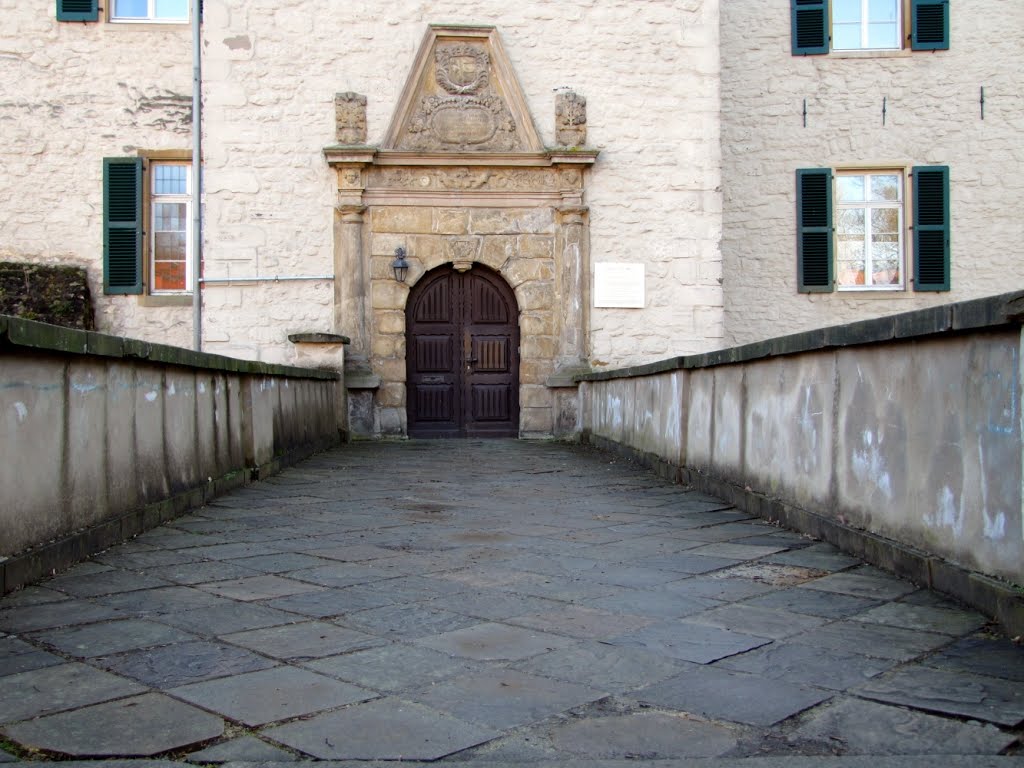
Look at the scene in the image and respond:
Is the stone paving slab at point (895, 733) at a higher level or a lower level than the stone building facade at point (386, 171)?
lower

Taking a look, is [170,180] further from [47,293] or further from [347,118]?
[347,118]

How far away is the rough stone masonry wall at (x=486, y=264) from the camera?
43.0ft

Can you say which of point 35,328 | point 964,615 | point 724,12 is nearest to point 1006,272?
point 724,12

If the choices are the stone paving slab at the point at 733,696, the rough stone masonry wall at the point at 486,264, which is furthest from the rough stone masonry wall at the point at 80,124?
the stone paving slab at the point at 733,696

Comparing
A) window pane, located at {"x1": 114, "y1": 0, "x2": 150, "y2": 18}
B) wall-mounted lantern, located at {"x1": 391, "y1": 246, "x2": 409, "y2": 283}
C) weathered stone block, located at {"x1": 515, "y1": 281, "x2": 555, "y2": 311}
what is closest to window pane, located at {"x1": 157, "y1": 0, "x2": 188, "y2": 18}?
window pane, located at {"x1": 114, "y1": 0, "x2": 150, "y2": 18}

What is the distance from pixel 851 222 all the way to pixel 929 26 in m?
2.84

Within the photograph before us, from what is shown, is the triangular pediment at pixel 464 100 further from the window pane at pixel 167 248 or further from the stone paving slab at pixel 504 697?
the stone paving slab at pixel 504 697

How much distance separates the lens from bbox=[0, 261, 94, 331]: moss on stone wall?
12633 millimetres

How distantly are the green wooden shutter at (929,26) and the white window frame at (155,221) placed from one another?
10.00 meters

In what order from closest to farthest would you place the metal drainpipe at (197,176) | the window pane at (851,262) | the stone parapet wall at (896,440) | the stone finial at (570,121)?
the stone parapet wall at (896,440) → the metal drainpipe at (197,176) → the stone finial at (570,121) → the window pane at (851,262)

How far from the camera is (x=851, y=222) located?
1420 cm

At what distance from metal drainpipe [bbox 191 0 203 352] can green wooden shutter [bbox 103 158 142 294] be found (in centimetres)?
79

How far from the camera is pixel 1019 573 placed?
296 centimetres

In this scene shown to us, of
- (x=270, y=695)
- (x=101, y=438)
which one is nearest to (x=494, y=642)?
(x=270, y=695)
